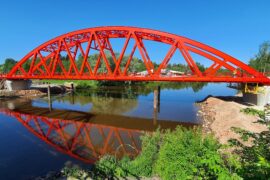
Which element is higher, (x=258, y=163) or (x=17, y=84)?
(x=17, y=84)

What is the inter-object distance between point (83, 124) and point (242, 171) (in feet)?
67.9

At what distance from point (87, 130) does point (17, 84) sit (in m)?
36.7

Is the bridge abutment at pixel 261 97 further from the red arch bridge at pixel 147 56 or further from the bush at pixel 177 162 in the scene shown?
the bush at pixel 177 162

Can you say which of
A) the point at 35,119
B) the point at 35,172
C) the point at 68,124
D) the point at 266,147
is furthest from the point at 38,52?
the point at 266,147

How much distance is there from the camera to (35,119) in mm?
26828

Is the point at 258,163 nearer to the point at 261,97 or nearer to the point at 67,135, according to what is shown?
the point at 67,135

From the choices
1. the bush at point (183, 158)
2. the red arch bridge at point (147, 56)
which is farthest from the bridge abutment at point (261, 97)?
the bush at point (183, 158)

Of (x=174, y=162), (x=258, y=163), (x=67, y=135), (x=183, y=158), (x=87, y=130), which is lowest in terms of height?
(x=67, y=135)

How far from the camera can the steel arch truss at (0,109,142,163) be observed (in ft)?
50.4

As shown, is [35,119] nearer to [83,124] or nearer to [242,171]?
[83,124]

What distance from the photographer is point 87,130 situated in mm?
21297

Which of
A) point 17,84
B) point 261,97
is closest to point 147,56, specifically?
point 261,97

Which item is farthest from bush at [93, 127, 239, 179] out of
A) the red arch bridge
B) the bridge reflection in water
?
the red arch bridge

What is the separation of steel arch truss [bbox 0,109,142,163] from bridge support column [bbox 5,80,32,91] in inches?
1015
